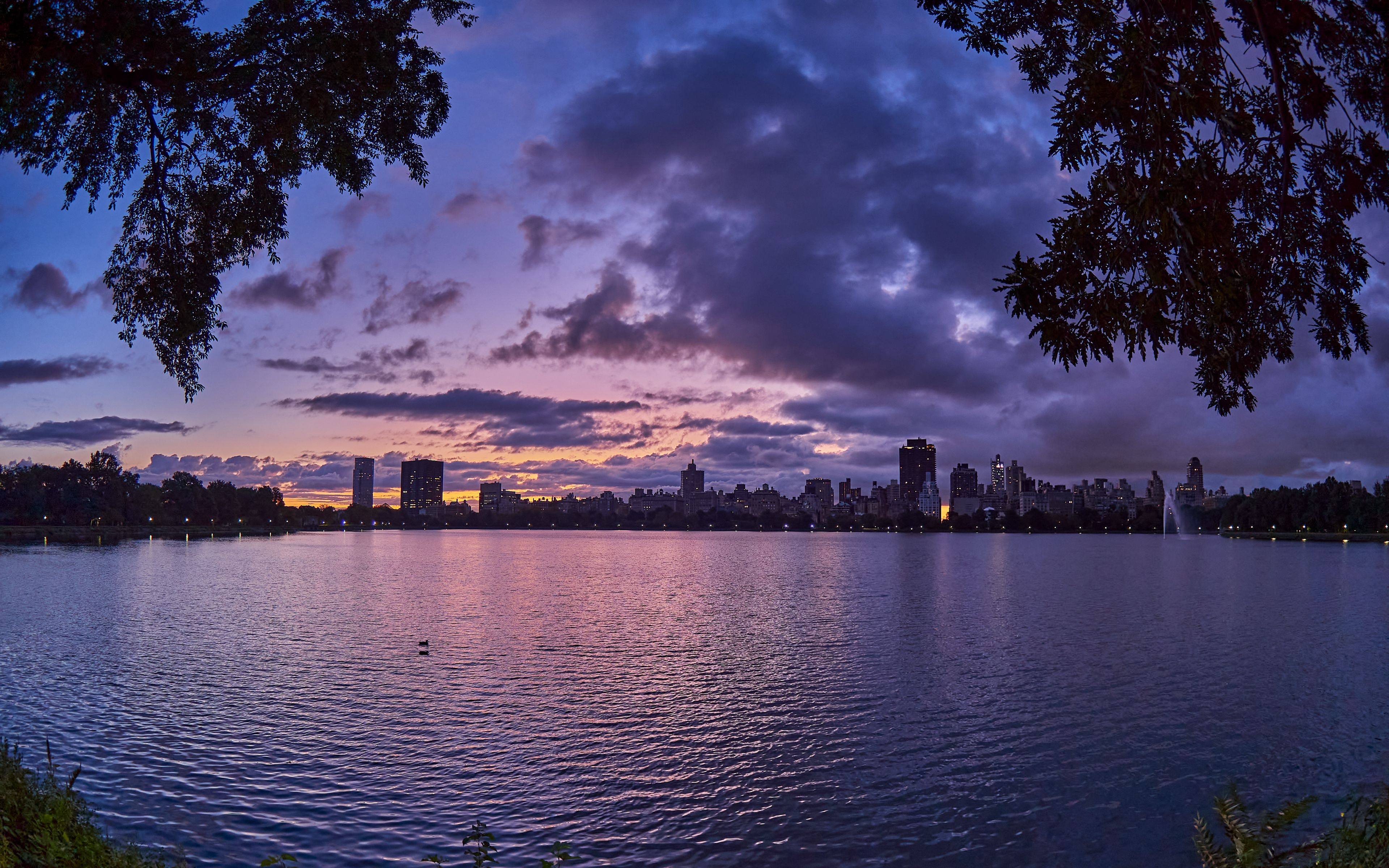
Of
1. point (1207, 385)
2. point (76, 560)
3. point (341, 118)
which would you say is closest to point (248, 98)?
point (341, 118)

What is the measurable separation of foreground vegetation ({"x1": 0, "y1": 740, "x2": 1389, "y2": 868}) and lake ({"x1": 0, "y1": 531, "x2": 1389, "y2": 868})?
7.54 feet

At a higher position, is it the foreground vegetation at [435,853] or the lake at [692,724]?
the foreground vegetation at [435,853]

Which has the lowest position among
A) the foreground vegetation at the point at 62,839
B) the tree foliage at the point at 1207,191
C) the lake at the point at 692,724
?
the lake at the point at 692,724

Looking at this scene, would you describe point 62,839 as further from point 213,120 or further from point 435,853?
point 213,120

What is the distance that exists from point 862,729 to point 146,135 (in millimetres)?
27708

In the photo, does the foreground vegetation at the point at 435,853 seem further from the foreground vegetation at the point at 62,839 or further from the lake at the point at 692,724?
the lake at the point at 692,724

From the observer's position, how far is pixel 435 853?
733 inches

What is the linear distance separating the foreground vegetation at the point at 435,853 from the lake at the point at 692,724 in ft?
7.54

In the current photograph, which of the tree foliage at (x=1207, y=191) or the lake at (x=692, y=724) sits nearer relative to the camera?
the tree foliage at (x=1207, y=191)

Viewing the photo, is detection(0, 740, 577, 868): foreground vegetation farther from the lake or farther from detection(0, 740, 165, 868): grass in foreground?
the lake

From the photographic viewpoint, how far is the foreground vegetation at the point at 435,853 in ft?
36.8

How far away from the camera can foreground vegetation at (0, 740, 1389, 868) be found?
11.2m

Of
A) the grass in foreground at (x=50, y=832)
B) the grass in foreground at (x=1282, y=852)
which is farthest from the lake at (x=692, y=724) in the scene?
the grass in foreground at (x=1282, y=852)

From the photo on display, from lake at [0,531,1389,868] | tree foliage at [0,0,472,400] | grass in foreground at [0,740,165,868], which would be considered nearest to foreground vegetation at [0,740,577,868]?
grass in foreground at [0,740,165,868]
